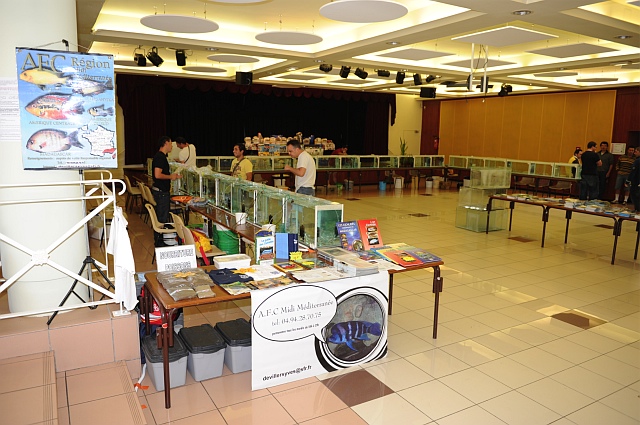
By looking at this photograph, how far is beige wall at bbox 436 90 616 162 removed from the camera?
15352 millimetres

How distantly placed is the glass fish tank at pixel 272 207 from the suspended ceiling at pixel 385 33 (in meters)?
2.13

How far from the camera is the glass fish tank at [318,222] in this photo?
4.48 meters

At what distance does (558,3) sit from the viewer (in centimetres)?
566

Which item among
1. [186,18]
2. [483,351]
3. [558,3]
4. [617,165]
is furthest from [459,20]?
[617,165]

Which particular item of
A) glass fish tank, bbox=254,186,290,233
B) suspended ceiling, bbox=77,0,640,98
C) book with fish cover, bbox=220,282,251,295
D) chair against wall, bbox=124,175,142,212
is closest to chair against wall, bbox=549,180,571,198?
suspended ceiling, bbox=77,0,640,98

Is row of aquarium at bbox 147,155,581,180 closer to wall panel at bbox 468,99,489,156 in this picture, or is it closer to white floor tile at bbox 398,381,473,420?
wall panel at bbox 468,99,489,156

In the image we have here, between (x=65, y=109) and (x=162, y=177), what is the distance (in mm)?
4232

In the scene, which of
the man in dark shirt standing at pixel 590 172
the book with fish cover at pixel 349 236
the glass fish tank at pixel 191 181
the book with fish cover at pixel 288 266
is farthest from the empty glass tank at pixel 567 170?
the book with fish cover at pixel 288 266

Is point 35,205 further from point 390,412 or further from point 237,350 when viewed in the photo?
point 390,412

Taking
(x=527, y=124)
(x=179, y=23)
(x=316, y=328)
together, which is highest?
(x=179, y=23)

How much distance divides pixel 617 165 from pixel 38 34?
49.7 feet

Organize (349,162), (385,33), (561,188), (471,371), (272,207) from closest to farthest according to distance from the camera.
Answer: (471,371)
(272,207)
(385,33)
(561,188)
(349,162)

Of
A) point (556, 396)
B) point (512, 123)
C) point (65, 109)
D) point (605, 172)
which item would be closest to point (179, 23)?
point (65, 109)

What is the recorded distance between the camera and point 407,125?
69.3 ft
